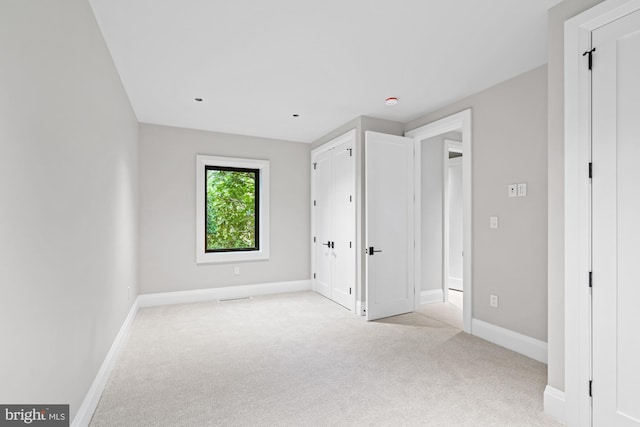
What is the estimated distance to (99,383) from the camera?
2240mm

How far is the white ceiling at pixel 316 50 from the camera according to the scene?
209cm

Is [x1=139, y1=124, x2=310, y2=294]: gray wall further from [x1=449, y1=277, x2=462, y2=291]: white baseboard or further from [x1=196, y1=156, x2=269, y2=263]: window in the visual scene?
[x1=449, y1=277, x2=462, y2=291]: white baseboard

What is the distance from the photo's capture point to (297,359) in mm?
2828

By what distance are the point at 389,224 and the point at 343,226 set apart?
A: 28.8 inches

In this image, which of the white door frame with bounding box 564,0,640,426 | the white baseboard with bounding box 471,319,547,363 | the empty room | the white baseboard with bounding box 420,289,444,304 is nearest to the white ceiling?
the empty room

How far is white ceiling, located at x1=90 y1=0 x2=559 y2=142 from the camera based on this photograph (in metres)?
2.09

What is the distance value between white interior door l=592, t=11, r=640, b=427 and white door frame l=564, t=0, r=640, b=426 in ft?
0.12

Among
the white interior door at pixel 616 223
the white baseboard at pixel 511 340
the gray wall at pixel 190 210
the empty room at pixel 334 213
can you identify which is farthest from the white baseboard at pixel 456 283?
the white interior door at pixel 616 223

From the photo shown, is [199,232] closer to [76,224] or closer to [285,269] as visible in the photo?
[285,269]

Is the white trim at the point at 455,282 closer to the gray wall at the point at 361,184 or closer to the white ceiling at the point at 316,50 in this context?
the gray wall at the point at 361,184

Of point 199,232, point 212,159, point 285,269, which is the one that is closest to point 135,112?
point 212,159

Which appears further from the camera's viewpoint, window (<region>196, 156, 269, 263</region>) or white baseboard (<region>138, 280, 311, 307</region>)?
window (<region>196, 156, 269, 263</region>)

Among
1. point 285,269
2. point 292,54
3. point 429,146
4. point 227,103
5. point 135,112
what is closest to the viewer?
point 292,54

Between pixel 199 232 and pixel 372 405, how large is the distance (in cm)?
365
